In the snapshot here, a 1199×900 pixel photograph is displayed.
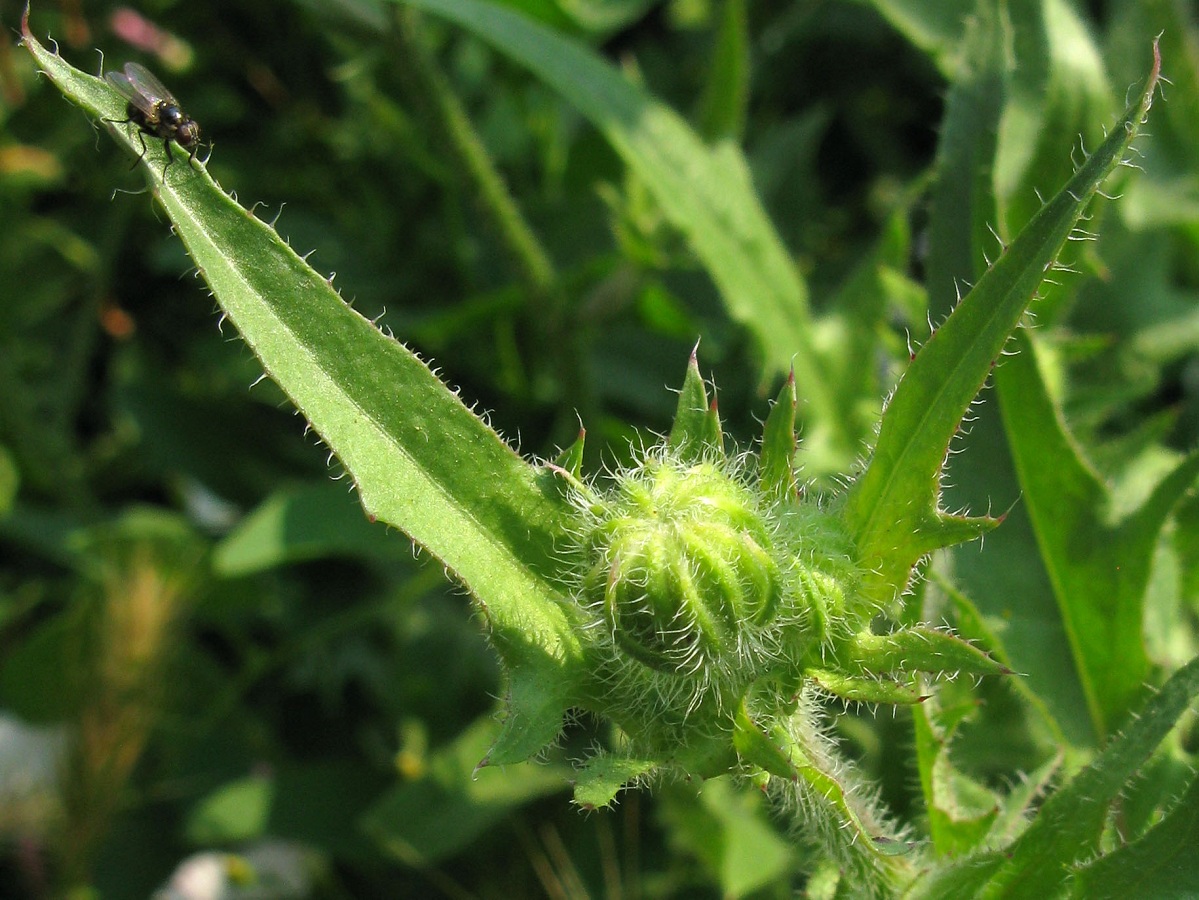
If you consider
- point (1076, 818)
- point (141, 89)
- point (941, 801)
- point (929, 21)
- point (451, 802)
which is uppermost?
point (929, 21)

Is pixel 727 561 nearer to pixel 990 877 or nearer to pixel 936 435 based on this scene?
pixel 936 435

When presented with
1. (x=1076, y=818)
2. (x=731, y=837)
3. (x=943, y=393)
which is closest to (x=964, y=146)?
(x=943, y=393)

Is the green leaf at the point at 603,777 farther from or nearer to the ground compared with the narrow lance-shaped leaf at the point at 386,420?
nearer to the ground

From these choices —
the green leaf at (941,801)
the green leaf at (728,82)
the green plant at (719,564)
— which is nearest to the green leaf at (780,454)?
the green plant at (719,564)

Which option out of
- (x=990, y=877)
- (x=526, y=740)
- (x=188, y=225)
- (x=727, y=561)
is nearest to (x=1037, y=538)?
(x=990, y=877)

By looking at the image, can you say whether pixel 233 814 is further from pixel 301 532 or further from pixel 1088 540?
pixel 1088 540

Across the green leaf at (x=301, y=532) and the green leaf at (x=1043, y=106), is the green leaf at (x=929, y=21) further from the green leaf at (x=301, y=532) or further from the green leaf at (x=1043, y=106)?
the green leaf at (x=301, y=532)

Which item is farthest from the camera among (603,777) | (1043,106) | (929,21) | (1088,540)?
(929,21)
